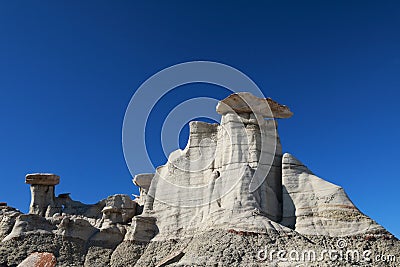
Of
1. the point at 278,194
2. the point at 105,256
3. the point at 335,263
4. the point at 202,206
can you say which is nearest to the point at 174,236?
the point at 202,206

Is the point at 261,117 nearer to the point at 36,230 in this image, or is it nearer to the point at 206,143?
the point at 206,143

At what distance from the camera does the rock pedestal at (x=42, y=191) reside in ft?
180

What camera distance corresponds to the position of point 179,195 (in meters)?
50.7

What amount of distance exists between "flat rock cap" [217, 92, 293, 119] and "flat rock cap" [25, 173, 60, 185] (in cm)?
1956

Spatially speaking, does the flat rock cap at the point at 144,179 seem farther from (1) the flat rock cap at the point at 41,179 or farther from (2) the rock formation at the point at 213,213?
(1) the flat rock cap at the point at 41,179

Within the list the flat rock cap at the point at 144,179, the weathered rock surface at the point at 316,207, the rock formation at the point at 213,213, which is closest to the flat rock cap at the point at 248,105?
the rock formation at the point at 213,213

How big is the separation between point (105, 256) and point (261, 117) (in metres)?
20.0

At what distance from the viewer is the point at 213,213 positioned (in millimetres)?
43781

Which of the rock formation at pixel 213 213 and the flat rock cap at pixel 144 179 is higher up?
the flat rock cap at pixel 144 179

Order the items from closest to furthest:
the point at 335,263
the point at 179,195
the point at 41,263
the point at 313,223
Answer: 1. the point at 335,263
2. the point at 41,263
3. the point at 313,223
4. the point at 179,195

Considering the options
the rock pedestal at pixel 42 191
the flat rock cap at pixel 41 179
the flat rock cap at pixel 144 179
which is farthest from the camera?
the flat rock cap at pixel 144 179

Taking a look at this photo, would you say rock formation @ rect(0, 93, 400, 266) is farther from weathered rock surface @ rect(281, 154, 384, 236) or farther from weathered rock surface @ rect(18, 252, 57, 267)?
weathered rock surface @ rect(18, 252, 57, 267)

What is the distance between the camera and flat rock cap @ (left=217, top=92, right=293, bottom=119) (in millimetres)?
49812

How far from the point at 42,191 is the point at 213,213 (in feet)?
71.5
